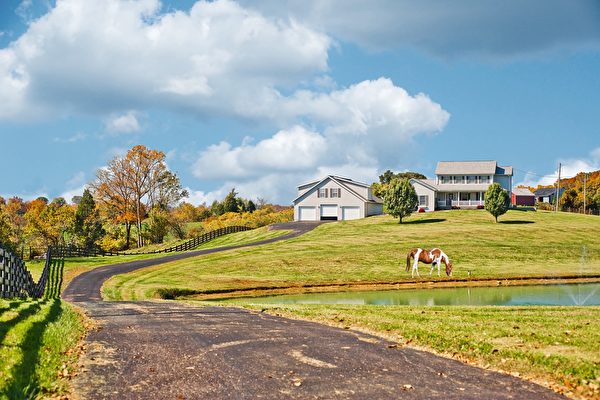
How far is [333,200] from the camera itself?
301 feet

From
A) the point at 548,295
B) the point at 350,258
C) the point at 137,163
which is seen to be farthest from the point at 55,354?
the point at 137,163

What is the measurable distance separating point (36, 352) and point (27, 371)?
46.4 inches

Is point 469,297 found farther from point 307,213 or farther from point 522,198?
point 522,198

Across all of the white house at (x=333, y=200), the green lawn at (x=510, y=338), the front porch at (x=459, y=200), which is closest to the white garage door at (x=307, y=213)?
the white house at (x=333, y=200)

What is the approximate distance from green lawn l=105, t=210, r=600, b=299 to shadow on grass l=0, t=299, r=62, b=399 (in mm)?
24738

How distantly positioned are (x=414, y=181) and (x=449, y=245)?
41.4 meters

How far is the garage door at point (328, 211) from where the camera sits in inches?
3617

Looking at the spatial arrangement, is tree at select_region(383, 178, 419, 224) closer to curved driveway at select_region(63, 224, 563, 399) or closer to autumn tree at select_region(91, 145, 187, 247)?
autumn tree at select_region(91, 145, 187, 247)

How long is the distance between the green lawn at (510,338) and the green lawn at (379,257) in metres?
23.5

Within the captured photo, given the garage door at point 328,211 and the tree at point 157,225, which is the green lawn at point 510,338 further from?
the garage door at point 328,211

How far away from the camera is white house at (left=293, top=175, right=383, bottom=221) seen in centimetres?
9125

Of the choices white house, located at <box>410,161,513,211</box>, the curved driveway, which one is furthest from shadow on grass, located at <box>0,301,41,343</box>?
white house, located at <box>410,161,513,211</box>

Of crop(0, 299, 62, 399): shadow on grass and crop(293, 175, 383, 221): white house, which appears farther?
crop(293, 175, 383, 221): white house

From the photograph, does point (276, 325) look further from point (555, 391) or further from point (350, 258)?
point (350, 258)
